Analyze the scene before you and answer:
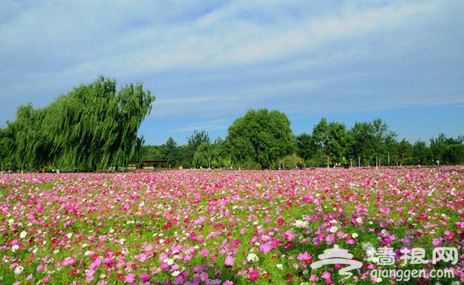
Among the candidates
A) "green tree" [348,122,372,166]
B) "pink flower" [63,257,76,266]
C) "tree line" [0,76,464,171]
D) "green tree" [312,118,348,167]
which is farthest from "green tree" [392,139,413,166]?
"pink flower" [63,257,76,266]

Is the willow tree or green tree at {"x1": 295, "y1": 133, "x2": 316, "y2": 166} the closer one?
the willow tree

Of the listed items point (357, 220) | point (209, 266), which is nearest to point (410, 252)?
point (357, 220)

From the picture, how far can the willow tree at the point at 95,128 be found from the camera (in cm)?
2620

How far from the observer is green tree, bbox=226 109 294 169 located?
46125mm

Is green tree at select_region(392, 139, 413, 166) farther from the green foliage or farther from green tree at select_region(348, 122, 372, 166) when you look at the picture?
the green foliage

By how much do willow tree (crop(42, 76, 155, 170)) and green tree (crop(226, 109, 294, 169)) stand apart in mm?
20497

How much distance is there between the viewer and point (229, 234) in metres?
5.77

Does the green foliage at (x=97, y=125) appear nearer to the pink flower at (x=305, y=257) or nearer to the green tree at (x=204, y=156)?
the pink flower at (x=305, y=257)

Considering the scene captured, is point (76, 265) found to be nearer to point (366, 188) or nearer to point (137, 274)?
point (137, 274)

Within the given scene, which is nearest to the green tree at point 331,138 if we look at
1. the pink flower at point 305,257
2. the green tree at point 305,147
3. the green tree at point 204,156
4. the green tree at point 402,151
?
the green tree at point 305,147

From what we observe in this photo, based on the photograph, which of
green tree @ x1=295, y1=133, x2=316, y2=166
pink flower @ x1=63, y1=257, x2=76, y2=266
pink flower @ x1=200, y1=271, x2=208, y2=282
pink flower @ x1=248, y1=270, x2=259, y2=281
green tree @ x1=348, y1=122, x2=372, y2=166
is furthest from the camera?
green tree @ x1=295, y1=133, x2=316, y2=166

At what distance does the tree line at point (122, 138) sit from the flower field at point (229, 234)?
16.3 meters

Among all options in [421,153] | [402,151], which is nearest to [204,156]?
[402,151]

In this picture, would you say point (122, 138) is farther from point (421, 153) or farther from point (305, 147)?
point (421, 153)
